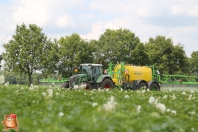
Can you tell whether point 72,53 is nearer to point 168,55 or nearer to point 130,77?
point 168,55

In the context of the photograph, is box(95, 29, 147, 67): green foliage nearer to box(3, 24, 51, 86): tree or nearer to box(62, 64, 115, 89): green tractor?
box(3, 24, 51, 86): tree

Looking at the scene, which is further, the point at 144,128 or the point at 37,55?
the point at 37,55

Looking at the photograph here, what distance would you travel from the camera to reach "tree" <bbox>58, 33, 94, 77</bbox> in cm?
6544

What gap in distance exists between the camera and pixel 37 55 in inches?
2116

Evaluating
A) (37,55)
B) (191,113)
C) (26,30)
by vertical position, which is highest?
(26,30)

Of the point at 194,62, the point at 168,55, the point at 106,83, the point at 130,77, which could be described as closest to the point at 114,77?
the point at 130,77

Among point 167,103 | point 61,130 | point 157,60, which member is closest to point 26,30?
point 157,60

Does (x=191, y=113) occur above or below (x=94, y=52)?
below

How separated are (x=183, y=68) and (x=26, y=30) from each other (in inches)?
1724

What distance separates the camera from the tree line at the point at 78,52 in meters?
53.8

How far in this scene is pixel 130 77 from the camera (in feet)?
100

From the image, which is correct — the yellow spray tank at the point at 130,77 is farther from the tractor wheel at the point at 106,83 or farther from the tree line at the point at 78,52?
the tree line at the point at 78,52

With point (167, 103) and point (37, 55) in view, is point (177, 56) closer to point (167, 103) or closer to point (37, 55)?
point (37, 55)

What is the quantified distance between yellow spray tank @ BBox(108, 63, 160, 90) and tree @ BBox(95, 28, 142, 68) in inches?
1370
